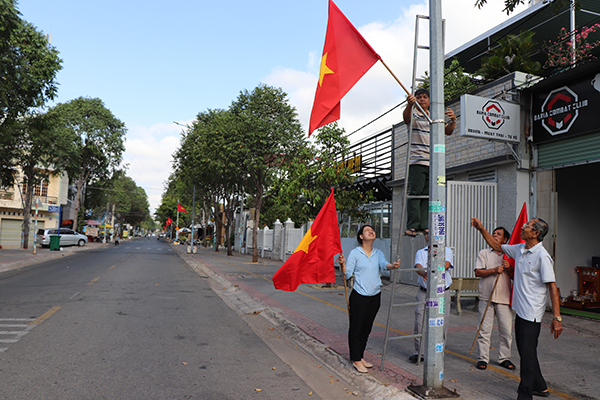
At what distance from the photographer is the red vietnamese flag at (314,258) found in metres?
5.81

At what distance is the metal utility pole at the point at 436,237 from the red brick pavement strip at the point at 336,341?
0.39 metres

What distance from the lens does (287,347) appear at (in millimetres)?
6836

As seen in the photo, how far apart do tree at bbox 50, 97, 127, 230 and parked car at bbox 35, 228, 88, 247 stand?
3.23 metres

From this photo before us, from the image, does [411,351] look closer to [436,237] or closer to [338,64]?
[436,237]

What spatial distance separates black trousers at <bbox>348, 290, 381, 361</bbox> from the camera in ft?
17.6

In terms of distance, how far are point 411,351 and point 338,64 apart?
4.15 m

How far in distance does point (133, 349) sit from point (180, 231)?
8343 cm

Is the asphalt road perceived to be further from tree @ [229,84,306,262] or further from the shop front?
tree @ [229,84,306,262]

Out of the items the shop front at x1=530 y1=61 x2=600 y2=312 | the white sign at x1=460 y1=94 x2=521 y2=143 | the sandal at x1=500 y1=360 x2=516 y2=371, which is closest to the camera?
the sandal at x1=500 y1=360 x2=516 y2=371

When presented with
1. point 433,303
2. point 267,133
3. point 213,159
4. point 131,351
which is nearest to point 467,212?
point 433,303

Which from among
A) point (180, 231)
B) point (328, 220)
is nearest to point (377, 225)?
point (328, 220)

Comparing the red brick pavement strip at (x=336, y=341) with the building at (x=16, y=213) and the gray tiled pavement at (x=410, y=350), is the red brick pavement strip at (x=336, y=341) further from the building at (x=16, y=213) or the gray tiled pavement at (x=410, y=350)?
the building at (x=16, y=213)

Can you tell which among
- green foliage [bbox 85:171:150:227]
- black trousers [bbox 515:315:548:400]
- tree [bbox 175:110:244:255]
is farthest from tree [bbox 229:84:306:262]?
green foliage [bbox 85:171:150:227]

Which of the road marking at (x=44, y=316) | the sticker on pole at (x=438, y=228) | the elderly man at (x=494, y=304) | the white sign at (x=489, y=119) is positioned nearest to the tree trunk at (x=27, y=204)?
the road marking at (x=44, y=316)
